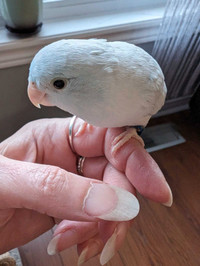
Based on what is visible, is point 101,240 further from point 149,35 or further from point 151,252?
point 149,35

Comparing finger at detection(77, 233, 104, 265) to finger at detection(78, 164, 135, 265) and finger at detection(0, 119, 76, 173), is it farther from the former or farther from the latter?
finger at detection(0, 119, 76, 173)

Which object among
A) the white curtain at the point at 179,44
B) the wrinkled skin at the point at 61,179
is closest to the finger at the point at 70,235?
the wrinkled skin at the point at 61,179

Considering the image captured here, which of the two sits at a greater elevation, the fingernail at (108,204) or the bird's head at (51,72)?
the bird's head at (51,72)

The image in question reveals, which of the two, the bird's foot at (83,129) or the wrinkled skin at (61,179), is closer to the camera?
the wrinkled skin at (61,179)

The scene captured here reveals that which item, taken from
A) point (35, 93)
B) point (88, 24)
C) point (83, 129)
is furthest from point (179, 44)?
point (35, 93)

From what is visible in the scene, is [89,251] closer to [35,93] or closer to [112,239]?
[112,239]

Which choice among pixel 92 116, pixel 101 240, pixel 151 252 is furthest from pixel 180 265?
pixel 92 116

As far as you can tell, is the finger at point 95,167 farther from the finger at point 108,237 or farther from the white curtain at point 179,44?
the white curtain at point 179,44
